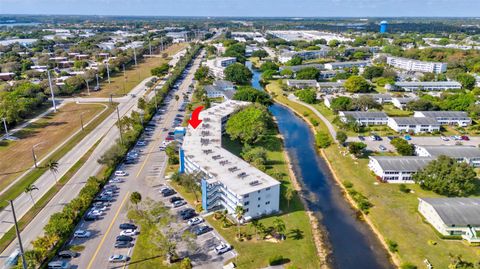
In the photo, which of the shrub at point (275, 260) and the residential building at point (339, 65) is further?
the residential building at point (339, 65)

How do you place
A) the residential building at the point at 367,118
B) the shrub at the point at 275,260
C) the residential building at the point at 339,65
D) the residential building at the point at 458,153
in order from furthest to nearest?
the residential building at the point at 339,65
the residential building at the point at 367,118
the residential building at the point at 458,153
the shrub at the point at 275,260

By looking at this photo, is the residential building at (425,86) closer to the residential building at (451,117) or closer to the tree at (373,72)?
the tree at (373,72)

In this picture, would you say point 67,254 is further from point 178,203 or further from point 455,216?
point 455,216

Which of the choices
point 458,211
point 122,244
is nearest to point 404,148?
point 458,211

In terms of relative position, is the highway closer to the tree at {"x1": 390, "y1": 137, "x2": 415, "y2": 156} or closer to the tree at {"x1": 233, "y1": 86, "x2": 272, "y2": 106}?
the tree at {"x1": 233, "y1": 86, "x2": 272, "y2": 106}

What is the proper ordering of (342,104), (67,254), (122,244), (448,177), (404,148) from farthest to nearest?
(342,104)
(404,148)
(448,177)
(122,244)
(67,254)

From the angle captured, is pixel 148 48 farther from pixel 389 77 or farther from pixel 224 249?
pixel 224 249

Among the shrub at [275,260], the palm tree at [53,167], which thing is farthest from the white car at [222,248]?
the palm tree at [53,167]
